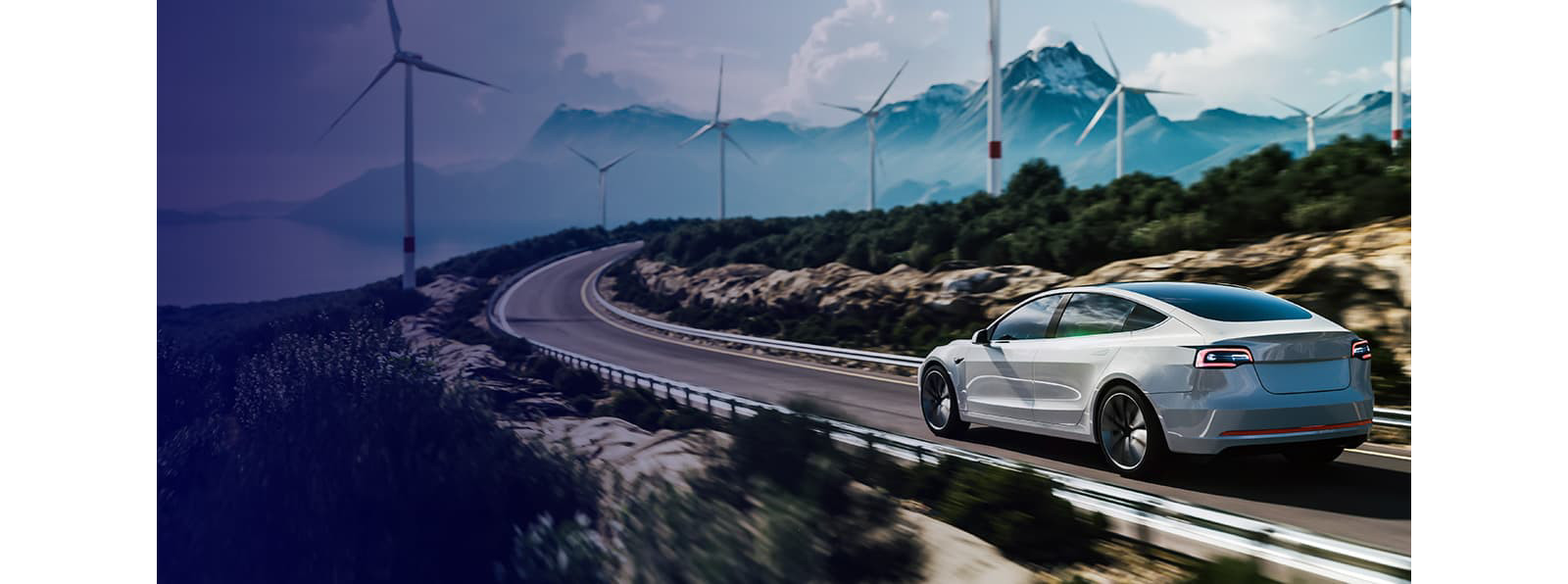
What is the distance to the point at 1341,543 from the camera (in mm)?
4383

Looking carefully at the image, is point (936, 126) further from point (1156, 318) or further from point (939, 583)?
point (939, 583)

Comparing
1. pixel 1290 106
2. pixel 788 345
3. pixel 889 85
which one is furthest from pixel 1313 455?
pixel 889 85

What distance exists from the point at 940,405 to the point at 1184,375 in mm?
2676

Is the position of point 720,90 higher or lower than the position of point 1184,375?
higher

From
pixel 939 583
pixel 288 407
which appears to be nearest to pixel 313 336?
pixel 288 407

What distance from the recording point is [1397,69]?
22.5ft

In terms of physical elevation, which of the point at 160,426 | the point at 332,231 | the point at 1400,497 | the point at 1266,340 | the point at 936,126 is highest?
the point at 936,126

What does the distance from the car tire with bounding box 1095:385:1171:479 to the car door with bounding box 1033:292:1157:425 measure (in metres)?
0.15

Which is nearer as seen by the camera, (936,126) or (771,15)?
(771,15)

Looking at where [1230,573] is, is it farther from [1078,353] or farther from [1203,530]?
[1078,353]

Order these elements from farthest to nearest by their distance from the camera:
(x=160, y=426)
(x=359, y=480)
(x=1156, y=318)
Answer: (x=160, y=426), (x=359, y=480), (x=1156, y=318)

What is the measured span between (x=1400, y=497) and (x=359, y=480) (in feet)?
31.4

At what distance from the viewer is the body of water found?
1686 cm

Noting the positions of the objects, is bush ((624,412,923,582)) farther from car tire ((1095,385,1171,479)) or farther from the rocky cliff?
the rocky cliff
